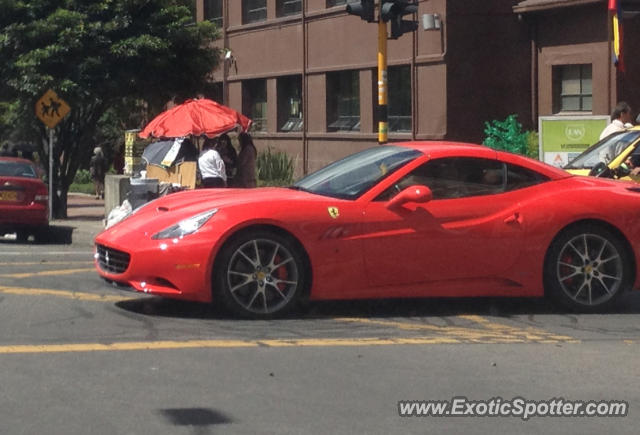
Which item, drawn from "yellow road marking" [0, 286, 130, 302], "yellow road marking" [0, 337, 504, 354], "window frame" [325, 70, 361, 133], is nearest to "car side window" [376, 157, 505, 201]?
"yellow road marking" [0, 337, 504, 354]

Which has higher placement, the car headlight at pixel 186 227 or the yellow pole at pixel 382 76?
the yellow pole at pixel 382 76

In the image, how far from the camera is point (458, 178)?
10.0 metres

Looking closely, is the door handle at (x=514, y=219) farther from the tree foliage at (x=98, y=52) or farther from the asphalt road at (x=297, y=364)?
the tree foliage at (x=98, y=52)

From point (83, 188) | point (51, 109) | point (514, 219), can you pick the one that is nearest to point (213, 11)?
point (83, 188)

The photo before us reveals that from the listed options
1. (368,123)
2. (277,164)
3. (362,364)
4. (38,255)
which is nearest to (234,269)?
(362,364)

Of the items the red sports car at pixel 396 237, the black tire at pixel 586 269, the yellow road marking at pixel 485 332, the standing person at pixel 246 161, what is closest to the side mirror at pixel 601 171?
the red sports car at pixel 396 237

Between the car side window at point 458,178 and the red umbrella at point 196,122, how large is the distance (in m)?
11.2

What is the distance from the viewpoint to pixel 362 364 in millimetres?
7758

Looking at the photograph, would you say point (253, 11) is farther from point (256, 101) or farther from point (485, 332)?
point (485, 332)

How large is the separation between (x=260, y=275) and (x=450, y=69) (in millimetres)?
17261

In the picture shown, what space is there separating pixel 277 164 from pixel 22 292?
20870 millimetres

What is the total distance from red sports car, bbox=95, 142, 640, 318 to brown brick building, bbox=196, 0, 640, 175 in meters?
13.7

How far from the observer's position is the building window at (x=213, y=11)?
36.8 meters

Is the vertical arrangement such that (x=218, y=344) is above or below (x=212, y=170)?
below
